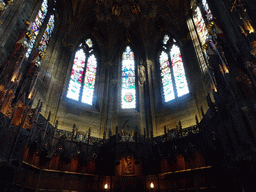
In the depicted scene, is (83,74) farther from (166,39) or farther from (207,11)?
(207,11)

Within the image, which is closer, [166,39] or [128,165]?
[128,165]

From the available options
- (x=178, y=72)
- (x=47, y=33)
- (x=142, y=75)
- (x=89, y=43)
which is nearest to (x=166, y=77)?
(x=178, y=72)

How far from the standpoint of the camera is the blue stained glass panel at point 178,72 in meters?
13.5

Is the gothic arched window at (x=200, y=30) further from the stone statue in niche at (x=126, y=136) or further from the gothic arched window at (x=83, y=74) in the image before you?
the gothic arched window at (x=83, y=74)

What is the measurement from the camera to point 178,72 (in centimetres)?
1441

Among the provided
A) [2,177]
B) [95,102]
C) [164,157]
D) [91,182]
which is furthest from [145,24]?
[2,177]

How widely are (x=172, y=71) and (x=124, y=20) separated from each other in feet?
23.8

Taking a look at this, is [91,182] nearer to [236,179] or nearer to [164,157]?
[164,157]

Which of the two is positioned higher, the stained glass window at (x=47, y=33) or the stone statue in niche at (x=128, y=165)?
the stained glass window at (x=47, y=33)

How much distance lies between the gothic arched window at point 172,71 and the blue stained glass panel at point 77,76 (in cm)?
643

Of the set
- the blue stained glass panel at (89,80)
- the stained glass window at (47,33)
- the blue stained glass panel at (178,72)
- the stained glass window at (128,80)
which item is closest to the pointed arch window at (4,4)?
the stained glass window at (47,33)

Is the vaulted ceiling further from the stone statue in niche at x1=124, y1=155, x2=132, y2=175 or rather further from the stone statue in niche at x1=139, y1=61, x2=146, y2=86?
the stone statue in niche at x1=124, y1=155, x2=132, y2=175

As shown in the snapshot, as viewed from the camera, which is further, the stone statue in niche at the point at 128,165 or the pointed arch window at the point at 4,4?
the stone statue in niche at the point at 128,165

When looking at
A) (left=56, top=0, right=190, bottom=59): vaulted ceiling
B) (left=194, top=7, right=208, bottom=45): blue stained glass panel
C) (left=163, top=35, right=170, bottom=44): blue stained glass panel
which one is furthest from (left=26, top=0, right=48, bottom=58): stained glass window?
(left=194, top=7, right=208, bottom=45): blue stained glass panel
